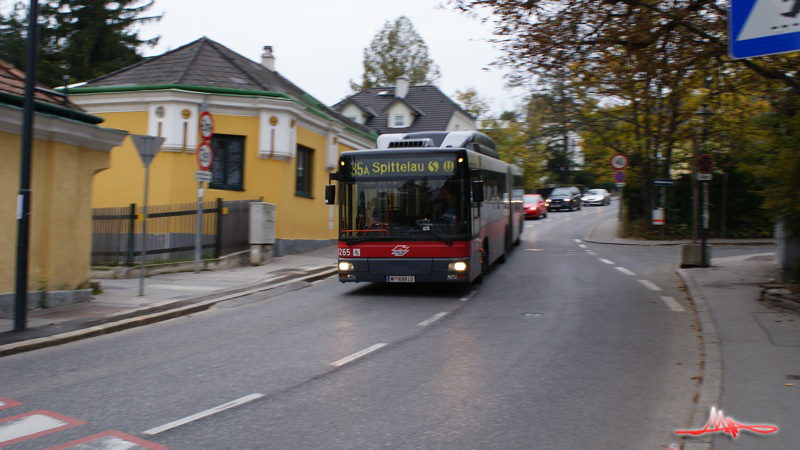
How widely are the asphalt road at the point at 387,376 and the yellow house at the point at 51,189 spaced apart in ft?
7.38

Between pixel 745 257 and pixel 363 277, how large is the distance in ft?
37.4

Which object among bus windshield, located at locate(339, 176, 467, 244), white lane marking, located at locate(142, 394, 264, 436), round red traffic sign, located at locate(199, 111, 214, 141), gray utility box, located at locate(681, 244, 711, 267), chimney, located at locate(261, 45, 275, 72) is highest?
chimney, located at locate(261, 45, 275, 72)

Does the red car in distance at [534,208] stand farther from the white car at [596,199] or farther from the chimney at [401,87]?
the white car at [596,199]

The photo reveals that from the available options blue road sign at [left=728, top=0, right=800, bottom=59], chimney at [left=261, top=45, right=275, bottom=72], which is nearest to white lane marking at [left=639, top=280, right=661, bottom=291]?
blue road sign at [left=728, top=0, right=800, bottom=59]

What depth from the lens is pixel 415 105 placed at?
56.6 m

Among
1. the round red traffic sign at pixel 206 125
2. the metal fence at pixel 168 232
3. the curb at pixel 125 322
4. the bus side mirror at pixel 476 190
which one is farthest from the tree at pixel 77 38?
the bus side mirror at pixel 476 190

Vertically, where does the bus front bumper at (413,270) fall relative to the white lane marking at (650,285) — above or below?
above

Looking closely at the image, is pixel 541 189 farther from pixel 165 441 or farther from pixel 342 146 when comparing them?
pixel 165 441

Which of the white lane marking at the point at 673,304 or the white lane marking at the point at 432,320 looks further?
the white lane marking at the point at 673,304

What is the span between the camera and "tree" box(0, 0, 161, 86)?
39812 millimetres

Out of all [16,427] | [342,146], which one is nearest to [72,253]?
[16,427]

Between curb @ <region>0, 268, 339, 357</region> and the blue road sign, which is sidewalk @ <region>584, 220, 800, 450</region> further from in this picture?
curb @ <region>0, 268, 339, 357</region>

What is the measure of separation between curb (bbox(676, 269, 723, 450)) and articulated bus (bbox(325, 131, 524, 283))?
424cm

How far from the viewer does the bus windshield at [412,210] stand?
1232cm
